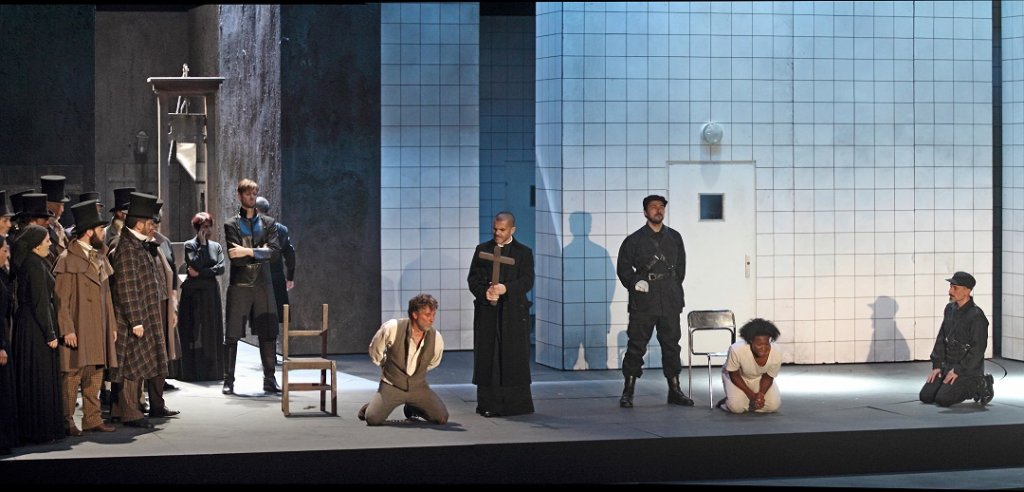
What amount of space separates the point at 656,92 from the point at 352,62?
2699mm

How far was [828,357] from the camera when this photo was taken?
11.9m

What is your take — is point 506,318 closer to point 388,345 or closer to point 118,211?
point 388,345

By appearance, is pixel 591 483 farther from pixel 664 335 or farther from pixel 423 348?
pixel 664 335

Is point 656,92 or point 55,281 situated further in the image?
point 656,92

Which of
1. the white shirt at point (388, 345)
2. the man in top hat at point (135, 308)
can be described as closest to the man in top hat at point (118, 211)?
the man in top hat at point (135, 308)

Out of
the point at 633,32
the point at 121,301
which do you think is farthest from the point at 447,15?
the point at 121,301

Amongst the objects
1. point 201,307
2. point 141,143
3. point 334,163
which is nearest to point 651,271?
point 201,307

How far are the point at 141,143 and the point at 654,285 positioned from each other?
9.82 m

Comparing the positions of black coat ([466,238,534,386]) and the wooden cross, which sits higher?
the wooden cross

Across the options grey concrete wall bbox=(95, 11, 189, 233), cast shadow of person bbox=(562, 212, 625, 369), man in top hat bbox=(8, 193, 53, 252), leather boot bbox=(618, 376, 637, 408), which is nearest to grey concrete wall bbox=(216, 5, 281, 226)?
cast shadow of person bbox=(562, 212, 625, 369)

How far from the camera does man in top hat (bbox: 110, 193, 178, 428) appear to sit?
8836 millimetres

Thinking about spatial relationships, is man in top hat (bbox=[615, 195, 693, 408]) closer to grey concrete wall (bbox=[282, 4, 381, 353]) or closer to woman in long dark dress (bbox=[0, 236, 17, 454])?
grey concrete wall (bbox=[282, 4, 381, 353])

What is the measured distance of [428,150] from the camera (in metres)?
12.5

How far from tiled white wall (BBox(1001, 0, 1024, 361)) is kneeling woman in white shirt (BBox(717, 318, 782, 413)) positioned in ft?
12.4
